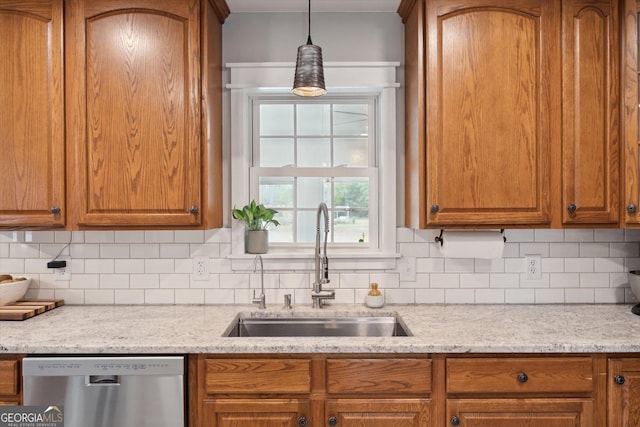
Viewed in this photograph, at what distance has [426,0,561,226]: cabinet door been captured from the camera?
1942 mm

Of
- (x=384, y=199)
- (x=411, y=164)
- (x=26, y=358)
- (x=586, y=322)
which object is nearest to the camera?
(x=26, y=358)

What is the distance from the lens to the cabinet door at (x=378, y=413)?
1654mm

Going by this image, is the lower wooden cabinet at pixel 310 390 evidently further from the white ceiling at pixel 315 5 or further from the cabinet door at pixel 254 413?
the white ceiling at pixel 315 5

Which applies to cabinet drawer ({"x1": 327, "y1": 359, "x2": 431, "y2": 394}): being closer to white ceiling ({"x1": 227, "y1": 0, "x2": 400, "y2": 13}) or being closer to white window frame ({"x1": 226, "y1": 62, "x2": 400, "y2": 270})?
white window frame ({"x1": 226, "y1": 62, "x2": 400, "y2": 270})

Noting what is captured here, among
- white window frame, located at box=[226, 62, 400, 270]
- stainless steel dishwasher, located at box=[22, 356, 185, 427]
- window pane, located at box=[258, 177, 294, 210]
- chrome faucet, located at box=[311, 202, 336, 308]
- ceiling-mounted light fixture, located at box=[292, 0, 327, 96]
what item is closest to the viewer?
stainless steel dishwasher, located at box=[22, 356, 185, 427]

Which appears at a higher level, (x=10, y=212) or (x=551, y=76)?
(x=551, y=76)

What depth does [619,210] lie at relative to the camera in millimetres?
1962

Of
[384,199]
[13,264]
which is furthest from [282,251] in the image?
[13,264]

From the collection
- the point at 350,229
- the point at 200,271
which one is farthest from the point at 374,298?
the point at 200,271

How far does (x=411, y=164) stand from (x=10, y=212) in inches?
73.5

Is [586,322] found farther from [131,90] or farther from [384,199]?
[131,90]

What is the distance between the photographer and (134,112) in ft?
6.40

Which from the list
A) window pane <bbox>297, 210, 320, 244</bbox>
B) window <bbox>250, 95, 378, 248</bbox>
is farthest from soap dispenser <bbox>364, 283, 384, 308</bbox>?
window pane <bbox>297, 210, 320, 244</bbox>

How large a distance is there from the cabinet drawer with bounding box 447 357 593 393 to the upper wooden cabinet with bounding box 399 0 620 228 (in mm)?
600
